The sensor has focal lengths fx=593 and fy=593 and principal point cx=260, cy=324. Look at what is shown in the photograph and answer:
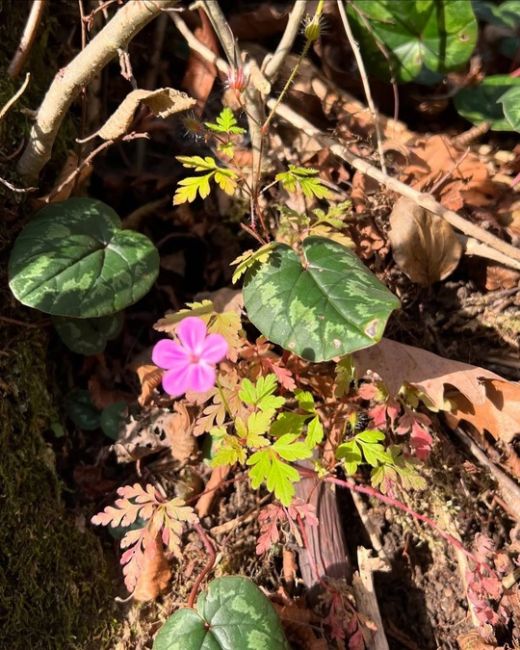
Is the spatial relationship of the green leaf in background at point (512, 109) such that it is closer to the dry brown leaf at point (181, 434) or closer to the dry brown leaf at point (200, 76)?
the dry brown leaf at point (200, 76)

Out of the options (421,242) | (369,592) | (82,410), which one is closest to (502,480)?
(369,592)

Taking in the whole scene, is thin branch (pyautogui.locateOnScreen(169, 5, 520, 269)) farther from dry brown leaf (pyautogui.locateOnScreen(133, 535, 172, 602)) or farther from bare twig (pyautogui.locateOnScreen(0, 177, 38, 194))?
dry brown leaf (pyautogui.locateOnScreen(133, 535, 172, 602))

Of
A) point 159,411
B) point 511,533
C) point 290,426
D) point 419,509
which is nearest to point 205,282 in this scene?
point 159,411

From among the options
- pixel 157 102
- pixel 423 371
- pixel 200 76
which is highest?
pixel 157 102

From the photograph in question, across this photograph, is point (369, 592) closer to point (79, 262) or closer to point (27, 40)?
point (79, 262)

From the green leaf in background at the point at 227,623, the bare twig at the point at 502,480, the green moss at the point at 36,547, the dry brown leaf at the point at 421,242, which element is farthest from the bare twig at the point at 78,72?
the bare twig at the point at 502,480

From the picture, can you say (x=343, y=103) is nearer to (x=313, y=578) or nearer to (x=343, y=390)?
(x=343, y=390)

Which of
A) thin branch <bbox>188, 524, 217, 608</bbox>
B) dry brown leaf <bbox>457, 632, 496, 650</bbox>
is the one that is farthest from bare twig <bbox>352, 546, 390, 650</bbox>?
thin branch <bbox>188, 524, 217, 608</bbox>
